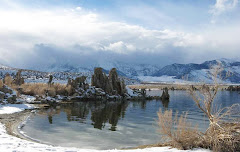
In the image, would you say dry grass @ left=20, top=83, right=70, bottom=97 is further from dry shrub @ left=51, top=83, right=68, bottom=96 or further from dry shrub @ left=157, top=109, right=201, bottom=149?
dry shrub @ left=157, top=109, right=201, bottom=149

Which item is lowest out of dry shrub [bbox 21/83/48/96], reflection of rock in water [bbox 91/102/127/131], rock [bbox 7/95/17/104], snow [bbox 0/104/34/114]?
reflection of rock in water [bbox 91/102/127/131]

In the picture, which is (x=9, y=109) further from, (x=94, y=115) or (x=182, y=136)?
(x=182, y=136)

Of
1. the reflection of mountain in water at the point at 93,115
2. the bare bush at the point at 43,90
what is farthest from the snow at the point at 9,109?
the bare bush at the point at 43,90

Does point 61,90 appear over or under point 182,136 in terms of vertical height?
over

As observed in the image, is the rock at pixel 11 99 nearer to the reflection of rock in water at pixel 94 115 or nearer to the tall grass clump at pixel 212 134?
the reflection of rock in water at pixel 94 115

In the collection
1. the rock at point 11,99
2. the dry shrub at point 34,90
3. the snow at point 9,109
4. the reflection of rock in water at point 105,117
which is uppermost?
the dry shrub at point 34,90

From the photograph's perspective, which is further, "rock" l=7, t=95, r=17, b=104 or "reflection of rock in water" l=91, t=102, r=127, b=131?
"rock" l=7, t=95, r=17, b=104

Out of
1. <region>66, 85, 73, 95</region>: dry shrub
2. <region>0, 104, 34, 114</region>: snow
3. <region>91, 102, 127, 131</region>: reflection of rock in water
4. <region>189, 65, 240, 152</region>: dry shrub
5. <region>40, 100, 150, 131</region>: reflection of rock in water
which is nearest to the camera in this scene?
<region>189, 65, 240, 152</region>: dry shrub

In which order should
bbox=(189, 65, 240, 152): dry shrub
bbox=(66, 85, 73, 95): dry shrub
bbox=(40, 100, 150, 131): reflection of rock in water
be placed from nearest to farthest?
bbox=(189, 65, 240, 152): dry shrub → bbox=(40, 100, 150, 131): reflection of rock in water → bbox=(66, 85, 73, 95): dry shrub

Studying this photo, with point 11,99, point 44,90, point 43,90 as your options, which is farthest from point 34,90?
Answer: point 11,99

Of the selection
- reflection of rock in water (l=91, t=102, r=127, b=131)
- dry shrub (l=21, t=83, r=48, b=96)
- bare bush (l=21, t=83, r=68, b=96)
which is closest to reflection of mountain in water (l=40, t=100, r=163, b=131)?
reflection of rock in water (l=91, t=102, r=127, b=131)

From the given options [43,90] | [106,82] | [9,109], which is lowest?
[9,109]

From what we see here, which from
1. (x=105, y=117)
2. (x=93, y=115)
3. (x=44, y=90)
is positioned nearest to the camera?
(x=105, y=117)

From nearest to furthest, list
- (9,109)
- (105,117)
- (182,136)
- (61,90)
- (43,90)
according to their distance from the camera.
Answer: (182,136), (9,109), (105,117), (43,90), (61,90)
